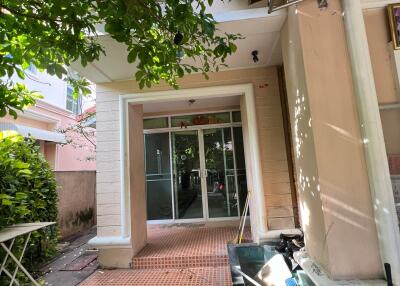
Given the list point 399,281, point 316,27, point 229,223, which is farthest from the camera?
point 229,223

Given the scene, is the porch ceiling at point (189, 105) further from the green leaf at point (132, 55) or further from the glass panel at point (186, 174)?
the green leaf at point (132, 55)

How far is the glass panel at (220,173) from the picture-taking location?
6.20 m

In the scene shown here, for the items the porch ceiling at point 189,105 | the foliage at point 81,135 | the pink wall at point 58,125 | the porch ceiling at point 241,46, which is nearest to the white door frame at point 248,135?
the porch ceiling at point 241,46

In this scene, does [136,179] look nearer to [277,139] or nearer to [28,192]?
[28,192]

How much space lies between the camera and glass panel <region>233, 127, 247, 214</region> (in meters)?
6.20

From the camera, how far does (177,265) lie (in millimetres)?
3906

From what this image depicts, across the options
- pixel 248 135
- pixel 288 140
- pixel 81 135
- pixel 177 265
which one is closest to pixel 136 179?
pixel 177 265

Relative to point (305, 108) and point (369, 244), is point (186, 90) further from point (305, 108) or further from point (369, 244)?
point (369, 244)

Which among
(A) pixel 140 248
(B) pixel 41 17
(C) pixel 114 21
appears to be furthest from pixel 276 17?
(A) pixel 140 248

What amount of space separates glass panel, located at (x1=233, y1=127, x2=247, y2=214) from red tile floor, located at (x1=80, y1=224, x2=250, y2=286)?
1.46 meters

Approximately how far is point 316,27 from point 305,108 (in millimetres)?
748

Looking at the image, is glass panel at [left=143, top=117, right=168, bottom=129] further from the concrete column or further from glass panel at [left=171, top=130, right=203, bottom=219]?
the concrete column

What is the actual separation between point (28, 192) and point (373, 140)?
15.1 ft

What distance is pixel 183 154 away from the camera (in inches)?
254
